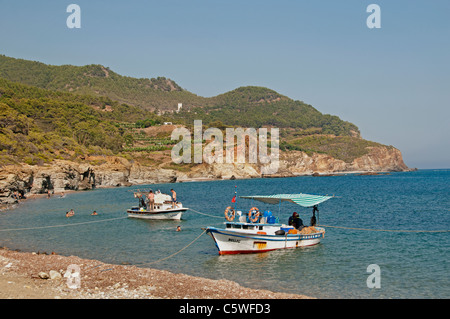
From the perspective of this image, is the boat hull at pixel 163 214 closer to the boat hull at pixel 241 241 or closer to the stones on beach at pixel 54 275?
the boat hull at pixel 241 241

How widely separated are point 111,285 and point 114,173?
82.8 metres

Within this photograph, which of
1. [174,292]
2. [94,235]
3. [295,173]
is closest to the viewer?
[174,292]

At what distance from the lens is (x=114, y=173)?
94.6 m

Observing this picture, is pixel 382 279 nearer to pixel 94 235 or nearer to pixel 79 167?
pixel 94 235

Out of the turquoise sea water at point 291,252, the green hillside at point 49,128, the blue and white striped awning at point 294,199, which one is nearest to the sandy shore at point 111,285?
the turquoise sea water at point 291,252

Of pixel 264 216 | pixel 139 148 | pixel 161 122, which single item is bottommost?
pixel 264 216

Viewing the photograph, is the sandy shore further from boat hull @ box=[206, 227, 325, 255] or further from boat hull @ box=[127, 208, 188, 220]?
boat hull @ box=[127, 208, 188, 220]

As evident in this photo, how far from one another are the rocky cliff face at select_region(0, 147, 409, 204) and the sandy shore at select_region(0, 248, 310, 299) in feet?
113

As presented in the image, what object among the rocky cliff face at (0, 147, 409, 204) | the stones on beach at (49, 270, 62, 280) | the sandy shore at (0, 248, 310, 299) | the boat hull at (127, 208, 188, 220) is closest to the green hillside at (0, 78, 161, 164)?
the rocky cliff face at (0, 147, 409, 204)

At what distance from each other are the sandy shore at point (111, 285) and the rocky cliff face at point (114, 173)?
113 ft

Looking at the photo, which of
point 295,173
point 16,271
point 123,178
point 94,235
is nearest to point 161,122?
point 295,173

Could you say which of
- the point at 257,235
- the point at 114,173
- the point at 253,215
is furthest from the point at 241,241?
the point at 114,173
